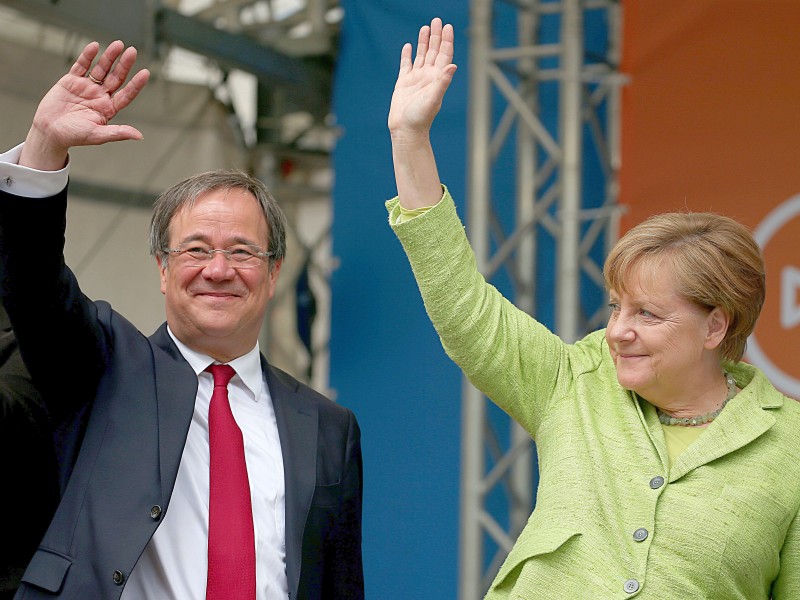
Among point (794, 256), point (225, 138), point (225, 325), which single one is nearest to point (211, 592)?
point (225, 325)

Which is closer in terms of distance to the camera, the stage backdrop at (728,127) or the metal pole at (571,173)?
the stage backdrop at (728,127)

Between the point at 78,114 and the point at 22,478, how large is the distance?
1.99ft

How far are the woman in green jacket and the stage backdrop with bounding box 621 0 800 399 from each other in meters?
2.00

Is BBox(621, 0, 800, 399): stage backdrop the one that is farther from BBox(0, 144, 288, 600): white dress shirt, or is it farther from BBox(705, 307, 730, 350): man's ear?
BBox(0, 144, 288, 600): white dress shirt

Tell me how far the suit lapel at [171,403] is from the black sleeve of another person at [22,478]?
19 cm

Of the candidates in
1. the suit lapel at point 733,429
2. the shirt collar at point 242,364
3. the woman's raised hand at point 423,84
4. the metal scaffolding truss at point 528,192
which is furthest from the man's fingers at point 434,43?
the metal scaffolding truss at point 528,192

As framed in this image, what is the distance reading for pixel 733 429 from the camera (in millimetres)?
1847

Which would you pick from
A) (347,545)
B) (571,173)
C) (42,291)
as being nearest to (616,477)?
(347,545)

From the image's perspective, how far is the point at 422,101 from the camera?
184 cm

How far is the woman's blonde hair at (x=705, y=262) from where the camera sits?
1852mm

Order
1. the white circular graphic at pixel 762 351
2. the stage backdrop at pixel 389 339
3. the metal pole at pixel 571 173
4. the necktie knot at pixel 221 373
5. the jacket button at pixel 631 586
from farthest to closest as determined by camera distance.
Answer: the stage backdrop at pixel 389 339 → the metal pole at pixel 571 173 → the white circular graphic at pixel 762 351 → the necktie knot at pixel 221 373 → the jacket button at pixel 631 586

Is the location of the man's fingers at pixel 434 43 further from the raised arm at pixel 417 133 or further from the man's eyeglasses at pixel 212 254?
the man's eyeglasses at pixel 212 254

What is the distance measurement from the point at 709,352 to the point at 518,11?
10.4 feet

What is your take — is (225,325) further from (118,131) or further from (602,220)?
(602,220)
